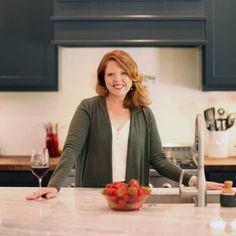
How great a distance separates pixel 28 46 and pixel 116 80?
1575mm

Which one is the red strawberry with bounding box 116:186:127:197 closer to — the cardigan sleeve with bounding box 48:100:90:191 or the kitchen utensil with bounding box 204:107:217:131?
the cardigan sleeve with bounding box 48:100:90:191

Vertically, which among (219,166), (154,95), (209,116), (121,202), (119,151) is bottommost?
(219,166)

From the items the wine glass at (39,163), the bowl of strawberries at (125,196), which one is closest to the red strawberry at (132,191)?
the bowl of strawberries at (125,196)

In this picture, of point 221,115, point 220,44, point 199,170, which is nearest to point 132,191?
point 199,170

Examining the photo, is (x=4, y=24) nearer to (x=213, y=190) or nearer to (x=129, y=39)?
(x=129, y=39)

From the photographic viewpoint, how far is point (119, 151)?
8.99 ft

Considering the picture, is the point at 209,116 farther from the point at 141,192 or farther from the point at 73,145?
the point at 141,192

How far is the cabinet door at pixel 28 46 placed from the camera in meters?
4.08

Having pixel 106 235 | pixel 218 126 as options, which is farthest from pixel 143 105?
pixel 218 126

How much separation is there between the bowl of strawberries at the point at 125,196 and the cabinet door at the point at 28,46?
2.18m

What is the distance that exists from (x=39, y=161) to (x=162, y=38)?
201 cm

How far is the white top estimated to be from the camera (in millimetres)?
2719

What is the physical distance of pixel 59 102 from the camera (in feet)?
14.5

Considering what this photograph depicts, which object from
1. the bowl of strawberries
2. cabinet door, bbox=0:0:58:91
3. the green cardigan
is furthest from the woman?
cabinet door, bbox=0:0:58:91
